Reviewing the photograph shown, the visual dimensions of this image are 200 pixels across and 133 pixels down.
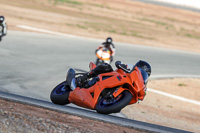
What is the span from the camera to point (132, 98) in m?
6.21

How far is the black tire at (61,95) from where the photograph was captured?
255 inches

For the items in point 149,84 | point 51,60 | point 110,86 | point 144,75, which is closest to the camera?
point 110,86

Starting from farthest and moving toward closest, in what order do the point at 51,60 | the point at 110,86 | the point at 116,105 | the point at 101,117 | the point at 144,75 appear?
the point at 51,60 < the point at 144,75 < the point at 110,86 < the point at 116,105 < the point at 101,117

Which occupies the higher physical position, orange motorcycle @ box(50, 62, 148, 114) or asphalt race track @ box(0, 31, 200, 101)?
orange motorcycle @ box(50, 62, 148, 114)

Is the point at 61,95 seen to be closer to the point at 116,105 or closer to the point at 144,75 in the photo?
the point at 116,105

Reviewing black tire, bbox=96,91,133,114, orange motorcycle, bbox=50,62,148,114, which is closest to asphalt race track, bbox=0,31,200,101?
orange motorcycle, bbox=50,62,148,114

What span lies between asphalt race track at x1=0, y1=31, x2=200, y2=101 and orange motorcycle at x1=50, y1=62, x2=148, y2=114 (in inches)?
92.8

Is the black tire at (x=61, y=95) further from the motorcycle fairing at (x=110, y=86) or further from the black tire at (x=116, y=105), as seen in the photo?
the black tire at (x=116, y=105)

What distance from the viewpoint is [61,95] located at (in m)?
6.54

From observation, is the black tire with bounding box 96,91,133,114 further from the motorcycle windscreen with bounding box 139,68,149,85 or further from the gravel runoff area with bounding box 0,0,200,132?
the gravel runoff area with bounding box 0,0,200,132

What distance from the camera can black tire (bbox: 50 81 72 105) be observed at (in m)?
6.48

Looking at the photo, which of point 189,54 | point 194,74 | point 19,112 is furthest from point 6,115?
A: point 189,54

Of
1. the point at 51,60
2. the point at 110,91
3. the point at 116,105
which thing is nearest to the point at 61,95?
the point at 110,91

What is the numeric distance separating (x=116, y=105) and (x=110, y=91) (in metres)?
0.48
